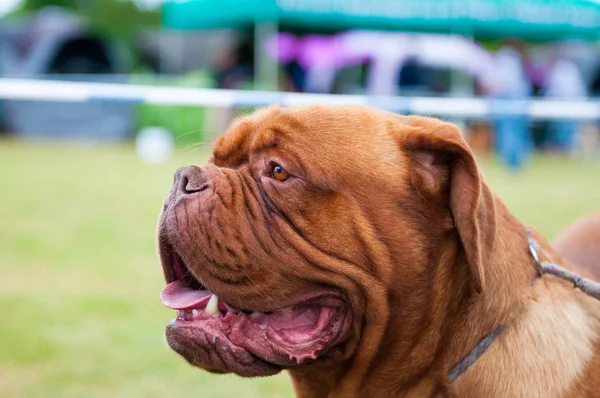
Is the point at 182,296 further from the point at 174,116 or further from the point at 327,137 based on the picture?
the point at 174,116

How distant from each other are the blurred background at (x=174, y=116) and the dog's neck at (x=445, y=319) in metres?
1.84

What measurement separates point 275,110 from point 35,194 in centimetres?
946

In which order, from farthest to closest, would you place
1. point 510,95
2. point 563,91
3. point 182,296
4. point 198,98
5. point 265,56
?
point 563,91 < point 265,56 < point 510,95 < point 198,98 < point 182,296

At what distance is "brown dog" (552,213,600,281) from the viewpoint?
401cm

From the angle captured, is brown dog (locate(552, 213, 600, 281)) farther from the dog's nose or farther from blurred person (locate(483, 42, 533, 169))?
blurred person (locate(483, 42, 533, 169))

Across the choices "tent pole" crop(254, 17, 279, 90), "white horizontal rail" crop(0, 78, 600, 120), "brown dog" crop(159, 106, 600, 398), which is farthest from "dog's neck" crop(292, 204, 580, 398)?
"tent pole" crop(254, 17, 279, 90)

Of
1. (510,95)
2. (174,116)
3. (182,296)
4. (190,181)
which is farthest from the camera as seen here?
(174,116)

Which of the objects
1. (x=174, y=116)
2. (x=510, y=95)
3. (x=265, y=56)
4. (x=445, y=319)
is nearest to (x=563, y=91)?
(x=510, y=95)

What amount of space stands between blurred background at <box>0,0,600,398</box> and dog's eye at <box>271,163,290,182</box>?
6.64ft

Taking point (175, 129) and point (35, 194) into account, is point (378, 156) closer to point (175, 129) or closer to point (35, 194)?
point (35, 194)

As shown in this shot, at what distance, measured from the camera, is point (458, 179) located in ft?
9.38

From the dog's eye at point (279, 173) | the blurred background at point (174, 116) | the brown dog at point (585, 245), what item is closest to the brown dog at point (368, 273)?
the dog's eye at point (279, 173)

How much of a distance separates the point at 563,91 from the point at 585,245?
18.2 m

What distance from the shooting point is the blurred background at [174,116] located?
18.4 feet
